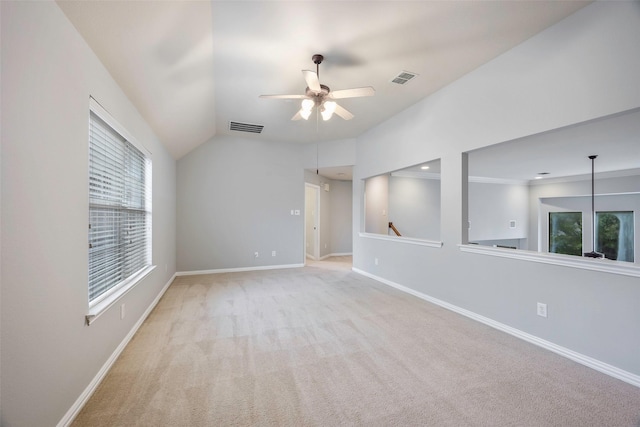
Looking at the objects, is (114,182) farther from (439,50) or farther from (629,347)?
(629,347)

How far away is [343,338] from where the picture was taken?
8.89 ft

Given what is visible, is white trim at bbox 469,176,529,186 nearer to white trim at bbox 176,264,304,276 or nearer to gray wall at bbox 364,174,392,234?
gray wall at bbox 364,174,392,234

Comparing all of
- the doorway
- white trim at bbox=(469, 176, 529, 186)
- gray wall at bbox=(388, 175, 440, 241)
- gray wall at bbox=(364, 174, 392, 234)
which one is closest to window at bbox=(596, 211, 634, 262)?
white trim at bbox=(469, 176, 529, 186)

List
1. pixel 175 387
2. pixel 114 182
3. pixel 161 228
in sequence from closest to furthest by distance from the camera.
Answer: pixel 175 387 < pixel 114 182 < pixel 161 228

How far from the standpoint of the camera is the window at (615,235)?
5672 millimetres

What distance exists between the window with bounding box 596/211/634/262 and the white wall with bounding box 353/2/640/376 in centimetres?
504

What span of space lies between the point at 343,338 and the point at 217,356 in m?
1.16

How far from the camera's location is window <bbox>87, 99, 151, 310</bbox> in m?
2.13

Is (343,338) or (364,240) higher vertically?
(364,240)

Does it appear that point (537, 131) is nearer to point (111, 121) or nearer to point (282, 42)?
point (282, 42)

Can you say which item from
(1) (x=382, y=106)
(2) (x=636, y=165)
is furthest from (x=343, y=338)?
(2) (x=636, y=165)

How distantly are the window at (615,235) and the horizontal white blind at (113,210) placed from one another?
28.6 feet

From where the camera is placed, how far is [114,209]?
2521 millimetres

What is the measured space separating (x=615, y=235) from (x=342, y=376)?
7.28 meters
